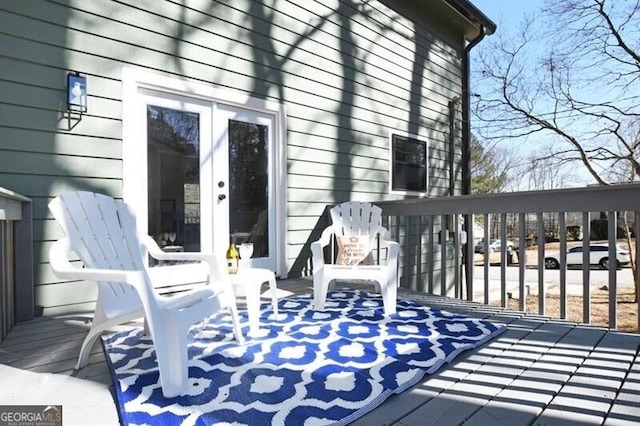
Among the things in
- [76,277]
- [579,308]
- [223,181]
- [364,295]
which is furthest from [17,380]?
[579,308]

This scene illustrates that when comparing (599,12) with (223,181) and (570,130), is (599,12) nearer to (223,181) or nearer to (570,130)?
(570,130)

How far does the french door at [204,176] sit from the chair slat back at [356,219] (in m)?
0.83

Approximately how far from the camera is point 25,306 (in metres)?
2.70

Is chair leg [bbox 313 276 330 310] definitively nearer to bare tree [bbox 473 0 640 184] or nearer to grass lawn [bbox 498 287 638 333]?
grass lawn [bbox 498 287 638 333]

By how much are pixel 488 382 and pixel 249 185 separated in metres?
2.85

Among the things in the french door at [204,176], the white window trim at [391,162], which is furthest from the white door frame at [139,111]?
the white window trim at [391,162]

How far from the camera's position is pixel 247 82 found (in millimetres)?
3949

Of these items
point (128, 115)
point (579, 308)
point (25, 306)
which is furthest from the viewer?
point (579, 308)

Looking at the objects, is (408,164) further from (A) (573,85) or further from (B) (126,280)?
(B) (126,280)

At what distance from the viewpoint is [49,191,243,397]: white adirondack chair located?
1.61 metres

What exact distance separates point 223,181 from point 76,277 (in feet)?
7.07

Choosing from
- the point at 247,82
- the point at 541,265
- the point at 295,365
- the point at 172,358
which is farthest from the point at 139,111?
the point at 541,265

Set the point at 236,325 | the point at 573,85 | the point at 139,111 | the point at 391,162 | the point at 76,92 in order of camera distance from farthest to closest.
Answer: the point at 573,85
the point at 391,162
the point at 139,111
the point at 76,92
the point at 236,325

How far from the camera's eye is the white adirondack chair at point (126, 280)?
1.61m
